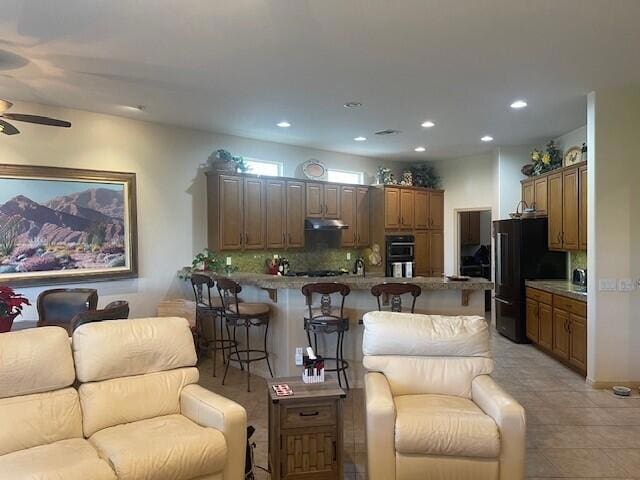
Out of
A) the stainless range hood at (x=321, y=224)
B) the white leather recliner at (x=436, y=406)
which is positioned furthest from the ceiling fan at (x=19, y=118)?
the stainless range hood at (x=321, y=224)

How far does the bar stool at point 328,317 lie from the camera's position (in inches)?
169

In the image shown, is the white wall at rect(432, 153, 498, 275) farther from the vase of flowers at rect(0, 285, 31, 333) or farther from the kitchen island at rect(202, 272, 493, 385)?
the vase of flowers at rect(0, 285, 31, 333)

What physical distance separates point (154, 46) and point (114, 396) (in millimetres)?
2474

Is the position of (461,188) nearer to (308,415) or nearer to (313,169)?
(313,169)

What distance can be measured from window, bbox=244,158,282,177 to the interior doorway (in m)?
3.74

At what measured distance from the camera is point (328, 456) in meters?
2.85

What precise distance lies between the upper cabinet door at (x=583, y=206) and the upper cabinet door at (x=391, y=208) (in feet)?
10.3

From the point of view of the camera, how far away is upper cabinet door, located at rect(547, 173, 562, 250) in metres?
6.15

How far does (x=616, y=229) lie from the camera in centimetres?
470

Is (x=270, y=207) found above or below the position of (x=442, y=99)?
below

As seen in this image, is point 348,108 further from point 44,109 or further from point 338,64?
point 44,109

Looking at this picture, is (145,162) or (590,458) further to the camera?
(145,162)

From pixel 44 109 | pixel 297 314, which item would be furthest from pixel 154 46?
pixel 297 314

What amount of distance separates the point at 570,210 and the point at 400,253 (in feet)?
9.99
